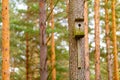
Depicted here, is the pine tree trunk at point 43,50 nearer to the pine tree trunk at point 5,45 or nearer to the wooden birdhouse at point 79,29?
the wooden birdhouse at point 79,29

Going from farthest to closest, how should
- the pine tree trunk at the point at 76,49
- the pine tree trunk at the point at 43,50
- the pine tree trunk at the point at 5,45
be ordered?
the pine tree trunk at the point at 5,45, the pine tree trunk at the point at 43,50, the pine tree trunk at the point at 76,49

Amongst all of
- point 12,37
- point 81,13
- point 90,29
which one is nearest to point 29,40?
point 12,37

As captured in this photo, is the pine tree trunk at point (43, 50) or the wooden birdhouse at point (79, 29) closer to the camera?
the wooden birdhouse at point (79, 29)

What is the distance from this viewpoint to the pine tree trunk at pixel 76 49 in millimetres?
4316

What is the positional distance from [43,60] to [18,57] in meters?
11.6

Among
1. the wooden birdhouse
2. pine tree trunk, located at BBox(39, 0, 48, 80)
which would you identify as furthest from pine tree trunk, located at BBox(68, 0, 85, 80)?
pine tree trunk, located at BBox(39, 0, 48, 80)

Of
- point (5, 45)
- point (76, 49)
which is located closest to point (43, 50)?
point (76, 49)

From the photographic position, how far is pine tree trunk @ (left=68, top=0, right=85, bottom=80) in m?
4.32

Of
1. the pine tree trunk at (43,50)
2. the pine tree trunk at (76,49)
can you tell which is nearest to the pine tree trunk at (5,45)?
the pine tree trunk at (43,50)

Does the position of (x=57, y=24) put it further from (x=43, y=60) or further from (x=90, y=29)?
(x=43, y=60)

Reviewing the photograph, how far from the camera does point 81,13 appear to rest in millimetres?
4457

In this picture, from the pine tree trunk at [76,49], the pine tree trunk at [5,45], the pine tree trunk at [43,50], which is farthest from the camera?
the pine tree trunk at [5,45]

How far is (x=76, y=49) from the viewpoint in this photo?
4.37 metres

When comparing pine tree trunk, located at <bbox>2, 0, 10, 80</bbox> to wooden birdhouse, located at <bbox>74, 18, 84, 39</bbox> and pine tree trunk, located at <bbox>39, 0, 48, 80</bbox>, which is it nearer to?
pine tree trunk, located at <bbox>39, 0, 48, 80</bbox>
